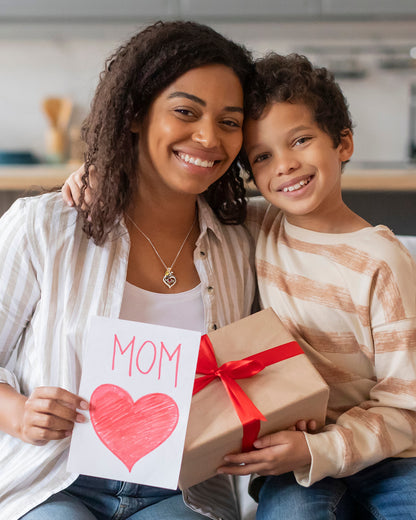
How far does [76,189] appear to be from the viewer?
1123mm

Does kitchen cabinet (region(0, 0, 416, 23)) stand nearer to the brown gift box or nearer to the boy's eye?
the boy's eye

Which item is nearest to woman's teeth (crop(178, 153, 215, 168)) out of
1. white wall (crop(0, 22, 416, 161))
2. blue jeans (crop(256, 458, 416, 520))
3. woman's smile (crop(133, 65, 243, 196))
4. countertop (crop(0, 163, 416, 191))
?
woman's smile (crop(133, 65, 243, 196))

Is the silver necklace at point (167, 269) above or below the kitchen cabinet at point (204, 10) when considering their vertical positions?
below

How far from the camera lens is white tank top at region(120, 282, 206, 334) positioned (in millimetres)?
1070

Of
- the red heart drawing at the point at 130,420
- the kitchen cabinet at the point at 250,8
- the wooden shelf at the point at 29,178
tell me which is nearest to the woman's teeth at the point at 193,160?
the red heart drawing at the point at 130,420

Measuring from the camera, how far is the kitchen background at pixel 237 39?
9.59ft

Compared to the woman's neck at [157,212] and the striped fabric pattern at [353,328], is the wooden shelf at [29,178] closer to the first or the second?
the woman's neck at [157,212]

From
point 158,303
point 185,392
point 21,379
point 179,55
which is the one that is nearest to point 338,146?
point 179,55

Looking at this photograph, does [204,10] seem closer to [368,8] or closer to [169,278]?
[368,8]

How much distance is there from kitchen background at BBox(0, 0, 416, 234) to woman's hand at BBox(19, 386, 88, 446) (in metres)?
1.96

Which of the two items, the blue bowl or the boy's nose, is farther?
the blue bowl

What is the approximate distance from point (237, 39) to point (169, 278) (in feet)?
8.07

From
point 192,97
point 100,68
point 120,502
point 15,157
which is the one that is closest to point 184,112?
point 192,97

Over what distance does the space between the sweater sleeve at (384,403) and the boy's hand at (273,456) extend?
0.02 meters
